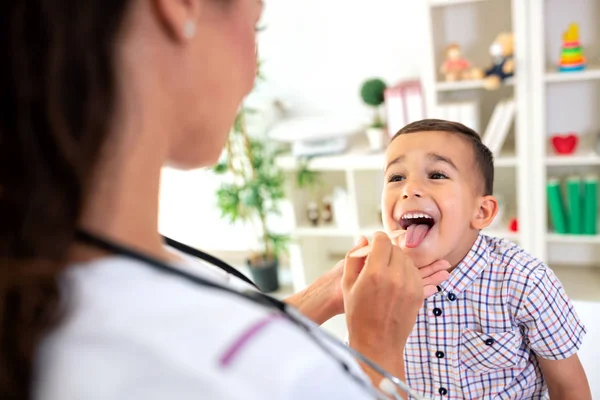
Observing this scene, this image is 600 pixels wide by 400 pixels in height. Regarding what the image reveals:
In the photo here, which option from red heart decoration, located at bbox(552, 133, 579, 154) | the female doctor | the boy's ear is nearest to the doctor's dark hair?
the female doctor

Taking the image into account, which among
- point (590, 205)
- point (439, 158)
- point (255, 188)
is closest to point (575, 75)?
point (590, 205)

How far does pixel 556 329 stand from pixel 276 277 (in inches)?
98.7

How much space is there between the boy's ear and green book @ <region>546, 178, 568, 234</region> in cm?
177

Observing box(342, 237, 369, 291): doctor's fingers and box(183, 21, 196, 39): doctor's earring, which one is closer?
box(183, 21, 196, 39): doctor's earring

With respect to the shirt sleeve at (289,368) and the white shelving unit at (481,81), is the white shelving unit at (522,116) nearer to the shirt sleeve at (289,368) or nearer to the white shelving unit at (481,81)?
the white shelving unit at (481,81)

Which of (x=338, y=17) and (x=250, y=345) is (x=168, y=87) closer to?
(x=250, y=345)

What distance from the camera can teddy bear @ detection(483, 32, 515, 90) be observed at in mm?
2740

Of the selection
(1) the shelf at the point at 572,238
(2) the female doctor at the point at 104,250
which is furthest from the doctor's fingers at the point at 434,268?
(1) the shelf at the point at 572,238

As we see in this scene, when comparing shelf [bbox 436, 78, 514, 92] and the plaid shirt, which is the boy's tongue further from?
shelf [bbox 436, 78, 514, 92]

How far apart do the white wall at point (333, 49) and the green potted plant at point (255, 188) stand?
0.37 metres

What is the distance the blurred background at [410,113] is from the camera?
285 centimetres

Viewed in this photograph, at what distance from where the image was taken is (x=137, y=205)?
520 millimetres

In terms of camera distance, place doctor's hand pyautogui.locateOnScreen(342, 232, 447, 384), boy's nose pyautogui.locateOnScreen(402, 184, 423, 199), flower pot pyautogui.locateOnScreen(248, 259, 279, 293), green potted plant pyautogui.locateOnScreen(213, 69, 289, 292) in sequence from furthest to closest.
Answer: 1. flower pot pyautogui.locateOnScreen(248, 259, 279, 293)
2. green potted plant pyautogui.locateOnScreen(213, 69, 289, 292)
3. boy's nose pyautogui.locateOnScreen(402, 184, 423, 199)
4. doctor's hand pyautogui.locateOnScreen(342, 232, 447, 384)

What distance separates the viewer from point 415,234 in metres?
1.27
